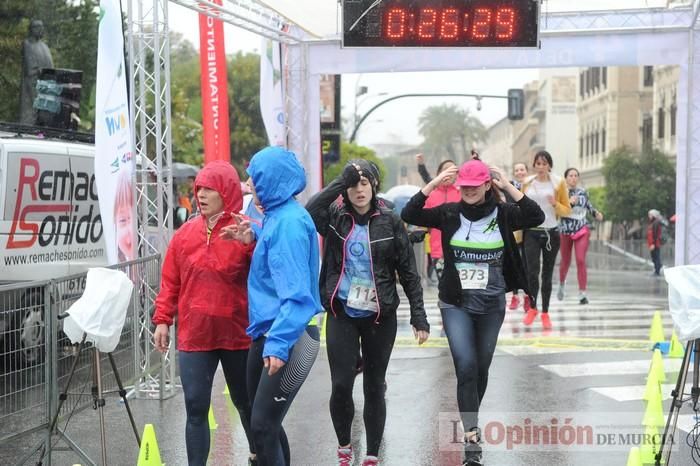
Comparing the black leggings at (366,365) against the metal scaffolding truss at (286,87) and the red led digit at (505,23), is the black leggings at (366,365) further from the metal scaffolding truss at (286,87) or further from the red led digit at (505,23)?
the red led digit at (505,23)

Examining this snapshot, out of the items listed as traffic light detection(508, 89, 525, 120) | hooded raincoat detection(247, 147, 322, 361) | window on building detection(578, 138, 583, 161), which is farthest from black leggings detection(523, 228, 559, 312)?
window on building detection(578, 138, 583, 161)

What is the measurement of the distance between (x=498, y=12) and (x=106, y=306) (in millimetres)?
7336

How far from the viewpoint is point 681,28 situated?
13.2m

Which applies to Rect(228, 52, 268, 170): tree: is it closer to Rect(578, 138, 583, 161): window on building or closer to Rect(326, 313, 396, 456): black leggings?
Rect(578, 138, 583, 161): window on building

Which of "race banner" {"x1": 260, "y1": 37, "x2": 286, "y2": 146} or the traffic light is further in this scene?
the traffic light

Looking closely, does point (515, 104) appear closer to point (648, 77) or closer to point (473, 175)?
point (648, 77)

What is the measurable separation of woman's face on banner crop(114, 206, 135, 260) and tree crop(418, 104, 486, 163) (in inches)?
4745

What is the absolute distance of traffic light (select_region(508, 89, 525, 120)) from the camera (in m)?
38.3

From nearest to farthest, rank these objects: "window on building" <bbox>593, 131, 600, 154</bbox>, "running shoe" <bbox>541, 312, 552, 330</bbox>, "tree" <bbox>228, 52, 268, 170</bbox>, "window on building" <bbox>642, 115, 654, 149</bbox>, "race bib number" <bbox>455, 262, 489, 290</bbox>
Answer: "race bib number" <bbox>455, 262, 489, 290</bbox> < "running shoe" <bbox>541, 312, 552, 330</bbox> < "tree" <bbox>228, 52, 268, 170</bbox> < "window on building" <bbox>642, 115, 654, 149</bbox> < "window on building" <bbox>593, 131, 600, 154</bbox>

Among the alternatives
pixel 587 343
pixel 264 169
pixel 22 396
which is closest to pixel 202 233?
pixel 264 169

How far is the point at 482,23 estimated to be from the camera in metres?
12.5

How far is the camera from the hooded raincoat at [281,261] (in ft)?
17.1

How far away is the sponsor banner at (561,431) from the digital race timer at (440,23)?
5204 millimetres

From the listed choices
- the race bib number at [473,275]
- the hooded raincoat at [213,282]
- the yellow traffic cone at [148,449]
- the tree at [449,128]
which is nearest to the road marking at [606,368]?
the race bib number at [473,275]
